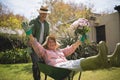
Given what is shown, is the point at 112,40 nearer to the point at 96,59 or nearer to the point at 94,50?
the point at 94,50

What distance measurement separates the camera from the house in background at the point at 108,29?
1170 centimetres

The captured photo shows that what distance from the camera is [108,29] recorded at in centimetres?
1237

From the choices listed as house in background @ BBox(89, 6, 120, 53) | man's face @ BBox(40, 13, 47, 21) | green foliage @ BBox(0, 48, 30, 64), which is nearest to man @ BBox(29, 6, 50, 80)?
man's face @ BBox(40, 13, 47, 21)

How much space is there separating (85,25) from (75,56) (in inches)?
213

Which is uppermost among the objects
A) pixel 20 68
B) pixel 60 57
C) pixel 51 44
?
pixel 51 44

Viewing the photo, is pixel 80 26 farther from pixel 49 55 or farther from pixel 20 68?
pixel 20 68

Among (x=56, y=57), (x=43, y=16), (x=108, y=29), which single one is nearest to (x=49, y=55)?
(x=56, y=57)

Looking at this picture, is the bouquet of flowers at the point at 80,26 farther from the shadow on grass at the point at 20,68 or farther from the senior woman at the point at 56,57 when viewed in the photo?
the shadow on grass at the point at 20,68

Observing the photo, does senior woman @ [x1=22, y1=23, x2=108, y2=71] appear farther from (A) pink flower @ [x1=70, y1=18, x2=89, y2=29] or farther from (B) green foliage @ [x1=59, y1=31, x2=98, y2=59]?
(B) green foliage @ [x1=59, y1=31, x2=98, y2=59]

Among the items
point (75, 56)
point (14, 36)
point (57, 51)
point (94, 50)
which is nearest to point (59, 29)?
point (14, 36)

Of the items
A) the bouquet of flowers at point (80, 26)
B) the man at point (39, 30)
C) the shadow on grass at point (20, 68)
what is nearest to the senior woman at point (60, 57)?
the bouquet of flowers at point (80, 26)

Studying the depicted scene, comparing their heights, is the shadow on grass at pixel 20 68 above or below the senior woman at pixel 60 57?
below

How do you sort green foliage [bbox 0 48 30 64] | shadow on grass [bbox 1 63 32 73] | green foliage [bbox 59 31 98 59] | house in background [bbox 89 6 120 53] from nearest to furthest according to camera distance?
shadow on grass [bbox 1 63 32 73] < green foliage [bbox 59 31 98 59] < green foliage [bbox 0 48 30 64] < house in background [bbox 89 6 120 53]

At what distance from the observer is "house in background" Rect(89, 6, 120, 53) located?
38.4ft
